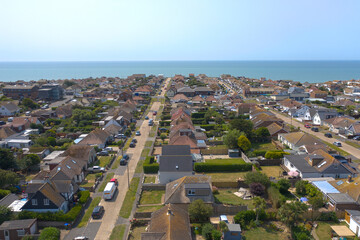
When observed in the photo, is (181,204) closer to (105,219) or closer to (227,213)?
(227,213)

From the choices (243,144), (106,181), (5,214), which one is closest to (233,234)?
(106,181)

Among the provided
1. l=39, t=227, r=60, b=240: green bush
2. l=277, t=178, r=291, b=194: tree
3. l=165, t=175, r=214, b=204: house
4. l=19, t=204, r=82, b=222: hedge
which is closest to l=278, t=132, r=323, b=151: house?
l=277, t=178, r=291, b=194: tree

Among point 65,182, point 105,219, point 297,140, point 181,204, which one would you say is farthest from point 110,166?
point 297,140

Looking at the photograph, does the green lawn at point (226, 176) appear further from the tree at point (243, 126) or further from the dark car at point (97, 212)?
the dark car at point (97, 212)

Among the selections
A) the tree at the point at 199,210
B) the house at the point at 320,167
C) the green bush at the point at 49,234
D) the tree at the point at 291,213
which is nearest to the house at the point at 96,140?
the green bush at the point at 49,234

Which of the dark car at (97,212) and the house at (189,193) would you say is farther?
the house at (189,193)
